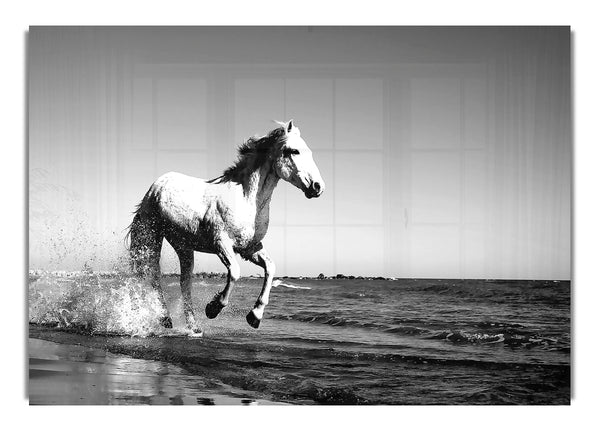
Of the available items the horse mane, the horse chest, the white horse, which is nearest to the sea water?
the white horse

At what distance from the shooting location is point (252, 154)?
5402mm

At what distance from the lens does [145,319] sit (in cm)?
550

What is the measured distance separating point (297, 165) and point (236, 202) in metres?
0.43

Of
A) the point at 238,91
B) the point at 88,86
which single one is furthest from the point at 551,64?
the point at 88,86

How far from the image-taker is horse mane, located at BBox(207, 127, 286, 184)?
5383mm

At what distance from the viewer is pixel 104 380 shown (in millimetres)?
5367

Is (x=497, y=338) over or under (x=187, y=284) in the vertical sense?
under

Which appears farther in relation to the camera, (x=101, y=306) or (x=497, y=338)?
(x=101, y=306)

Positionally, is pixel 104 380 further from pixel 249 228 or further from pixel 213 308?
pixel 249 228

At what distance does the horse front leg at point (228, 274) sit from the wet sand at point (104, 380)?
0.43 meters
